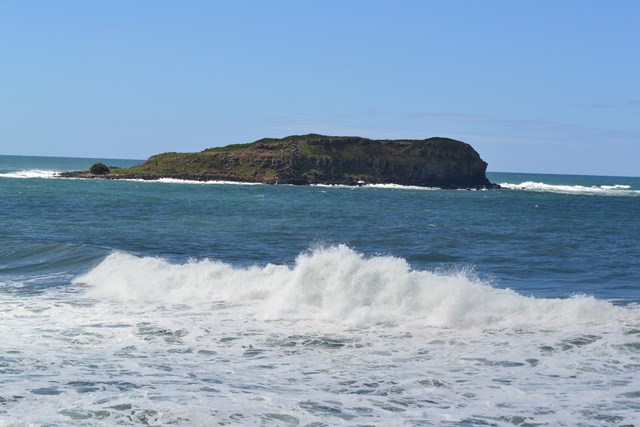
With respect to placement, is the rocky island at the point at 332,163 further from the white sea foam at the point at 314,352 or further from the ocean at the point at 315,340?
the white sea foam at the point at 314,352

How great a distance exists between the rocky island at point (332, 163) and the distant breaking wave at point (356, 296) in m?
105

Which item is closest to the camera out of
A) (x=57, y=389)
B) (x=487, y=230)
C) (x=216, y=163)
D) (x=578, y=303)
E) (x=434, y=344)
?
(x=57, y=389)

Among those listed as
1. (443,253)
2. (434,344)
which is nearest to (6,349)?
(434,344)

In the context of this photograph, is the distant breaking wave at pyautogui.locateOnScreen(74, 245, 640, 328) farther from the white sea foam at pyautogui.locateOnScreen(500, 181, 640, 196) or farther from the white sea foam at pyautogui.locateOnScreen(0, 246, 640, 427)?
the white sea foam at pyautogui.locateOnScreen(500, 181, 640, 196)

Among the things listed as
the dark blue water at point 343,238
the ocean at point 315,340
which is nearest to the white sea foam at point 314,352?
the ocean at point 315,340

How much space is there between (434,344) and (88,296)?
8.66m

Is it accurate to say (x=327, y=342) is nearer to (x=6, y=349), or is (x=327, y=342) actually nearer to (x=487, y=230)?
(x=6, y=349)

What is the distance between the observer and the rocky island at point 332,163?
128250 mm

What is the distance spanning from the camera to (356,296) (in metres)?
16.7

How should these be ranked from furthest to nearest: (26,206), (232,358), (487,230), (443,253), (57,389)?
(26,206)
(487,230)
(443,253)
(232,358)
(57,389)

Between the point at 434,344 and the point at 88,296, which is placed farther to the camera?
the point at 88,296

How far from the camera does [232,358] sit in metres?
12.5

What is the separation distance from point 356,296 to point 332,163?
116499 millimetres

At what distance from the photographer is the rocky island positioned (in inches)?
5049
